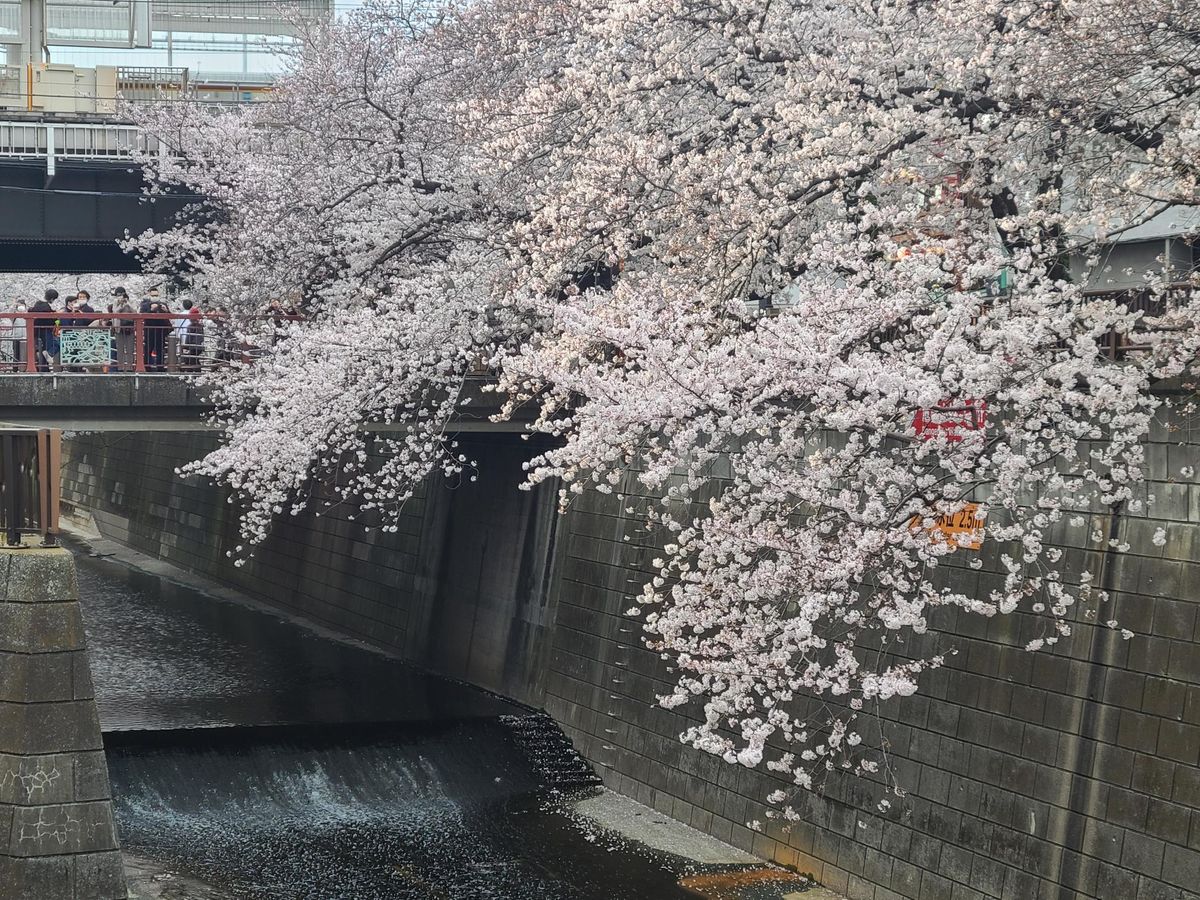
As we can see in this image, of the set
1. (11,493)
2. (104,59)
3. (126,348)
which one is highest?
(104,59)

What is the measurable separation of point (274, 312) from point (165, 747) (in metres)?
6.94

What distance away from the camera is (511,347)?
60.3 feet

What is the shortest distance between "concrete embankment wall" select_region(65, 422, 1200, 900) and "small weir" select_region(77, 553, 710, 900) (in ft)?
3.72

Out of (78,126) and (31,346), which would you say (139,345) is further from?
(78,126)

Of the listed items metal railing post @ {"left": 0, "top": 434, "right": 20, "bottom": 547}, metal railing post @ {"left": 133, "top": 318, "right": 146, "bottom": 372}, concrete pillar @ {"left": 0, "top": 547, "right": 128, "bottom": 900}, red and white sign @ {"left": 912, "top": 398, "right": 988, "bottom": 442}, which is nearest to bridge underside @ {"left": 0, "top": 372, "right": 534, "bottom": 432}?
metal railing post @ {"left": 133, "top": 318, "right": 146, "bottom": 372}

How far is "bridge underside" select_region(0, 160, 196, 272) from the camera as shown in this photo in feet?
78.5

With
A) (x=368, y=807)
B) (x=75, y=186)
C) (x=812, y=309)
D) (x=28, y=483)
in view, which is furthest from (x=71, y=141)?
(x=812, y=309)

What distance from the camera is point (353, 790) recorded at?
17797 millimetres

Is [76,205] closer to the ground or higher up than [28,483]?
higher up

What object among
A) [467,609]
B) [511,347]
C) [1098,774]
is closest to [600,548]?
[511,347]

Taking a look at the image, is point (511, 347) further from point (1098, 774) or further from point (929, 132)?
point (1098, 774)

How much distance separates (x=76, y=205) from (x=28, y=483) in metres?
13.8

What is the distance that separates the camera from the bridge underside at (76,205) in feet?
78.5

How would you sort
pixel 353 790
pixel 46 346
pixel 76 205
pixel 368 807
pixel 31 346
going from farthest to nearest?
pixel 76 205, pixel 46 346, pixel 31 346, pixel 353 790, pixel 368 807
